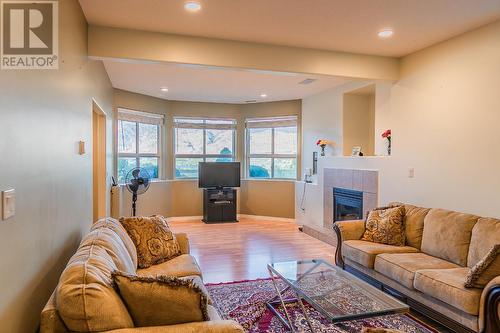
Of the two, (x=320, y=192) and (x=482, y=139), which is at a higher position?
(x=482, y=139)

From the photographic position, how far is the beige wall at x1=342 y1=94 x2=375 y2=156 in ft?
18.8

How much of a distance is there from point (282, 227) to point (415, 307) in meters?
3.97

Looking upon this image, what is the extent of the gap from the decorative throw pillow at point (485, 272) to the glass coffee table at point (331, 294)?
1.82 ft

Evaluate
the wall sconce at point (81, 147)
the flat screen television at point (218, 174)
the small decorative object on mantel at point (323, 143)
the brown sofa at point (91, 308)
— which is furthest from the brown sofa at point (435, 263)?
the flat screen television at point (218, 174)

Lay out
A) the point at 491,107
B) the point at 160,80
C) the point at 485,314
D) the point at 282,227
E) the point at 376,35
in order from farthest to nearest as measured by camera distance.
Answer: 1. the point at 282,227
2. the point at 160,80
3. the point at 376,35
4. the point at 491,107
5. the point at 485,314

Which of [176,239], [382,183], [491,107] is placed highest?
[491,107]

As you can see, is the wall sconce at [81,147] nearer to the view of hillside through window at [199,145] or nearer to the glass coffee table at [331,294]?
the glass coffee table at [331,294]

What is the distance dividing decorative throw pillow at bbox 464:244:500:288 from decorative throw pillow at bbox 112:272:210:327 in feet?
6.45

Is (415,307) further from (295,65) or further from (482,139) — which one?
(295,65)

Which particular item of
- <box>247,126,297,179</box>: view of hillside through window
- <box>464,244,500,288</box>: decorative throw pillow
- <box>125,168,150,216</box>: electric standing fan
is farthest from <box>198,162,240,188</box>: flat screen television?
<box>464,244,500,288</box>: decorative throw pillow

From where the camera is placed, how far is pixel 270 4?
9.31 ft

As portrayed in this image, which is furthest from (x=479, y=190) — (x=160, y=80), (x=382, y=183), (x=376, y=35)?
(x=160, y=80)

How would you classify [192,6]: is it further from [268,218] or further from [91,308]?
[268,218]

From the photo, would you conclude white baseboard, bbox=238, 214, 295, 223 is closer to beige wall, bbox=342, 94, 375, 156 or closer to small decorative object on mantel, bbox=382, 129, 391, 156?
beige wall, bbox=342, 94, 375, 156
